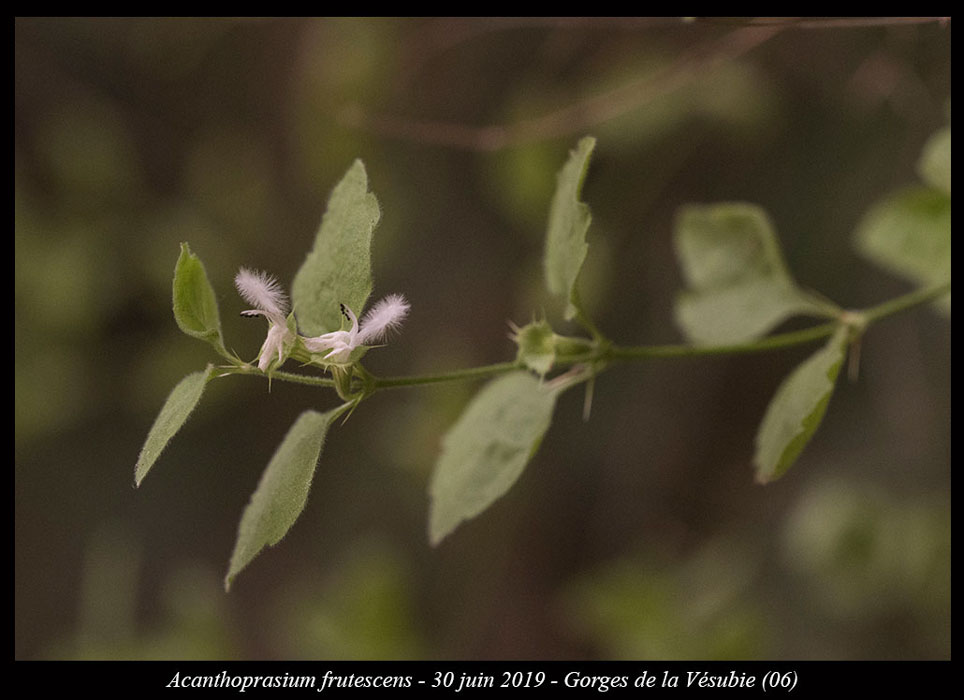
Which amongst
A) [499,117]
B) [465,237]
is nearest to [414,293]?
[465,237]

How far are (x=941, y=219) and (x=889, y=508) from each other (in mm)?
423

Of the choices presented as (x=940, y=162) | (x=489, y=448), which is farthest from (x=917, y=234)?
(x=489, y=448)

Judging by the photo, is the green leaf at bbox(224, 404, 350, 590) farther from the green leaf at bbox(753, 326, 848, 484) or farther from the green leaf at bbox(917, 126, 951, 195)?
the green leaf at bbox(917, 126, 951, 195)

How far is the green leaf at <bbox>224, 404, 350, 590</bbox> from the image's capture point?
0.39 meters

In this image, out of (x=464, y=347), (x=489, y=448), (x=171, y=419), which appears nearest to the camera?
(x=171, y=419)

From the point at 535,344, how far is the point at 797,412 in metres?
0.16

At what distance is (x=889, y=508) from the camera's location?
37.0 inches

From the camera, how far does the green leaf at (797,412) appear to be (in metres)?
0.46

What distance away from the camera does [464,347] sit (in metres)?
1.35

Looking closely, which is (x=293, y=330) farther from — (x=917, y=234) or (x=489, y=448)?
(x=917, y=234)

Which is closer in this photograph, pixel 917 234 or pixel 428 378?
pixel 428 378

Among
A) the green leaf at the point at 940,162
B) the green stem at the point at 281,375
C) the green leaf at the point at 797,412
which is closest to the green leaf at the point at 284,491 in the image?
the green stem at the point at 281,375

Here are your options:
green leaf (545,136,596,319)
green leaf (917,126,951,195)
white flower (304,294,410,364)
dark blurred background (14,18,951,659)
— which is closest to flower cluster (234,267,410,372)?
white flower (304,294,410,364)

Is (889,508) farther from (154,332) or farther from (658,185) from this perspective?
(154,332)
